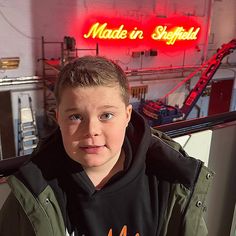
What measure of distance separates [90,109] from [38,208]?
0.30 m

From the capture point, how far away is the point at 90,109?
2.69ft

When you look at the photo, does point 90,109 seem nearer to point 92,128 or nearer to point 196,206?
point 92,128

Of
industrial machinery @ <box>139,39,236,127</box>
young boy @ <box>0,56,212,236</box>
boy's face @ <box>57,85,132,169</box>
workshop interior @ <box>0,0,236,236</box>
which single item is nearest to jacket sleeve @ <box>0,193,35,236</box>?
young boy @ <box>0,56,212,236</box>

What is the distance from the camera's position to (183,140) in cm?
136

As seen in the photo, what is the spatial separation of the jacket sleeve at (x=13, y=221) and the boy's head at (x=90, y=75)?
31 centimetres

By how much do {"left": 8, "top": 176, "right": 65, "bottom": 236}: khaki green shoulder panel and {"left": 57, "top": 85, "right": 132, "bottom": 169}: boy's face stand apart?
0.14m

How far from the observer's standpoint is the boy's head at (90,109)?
0.82 metres

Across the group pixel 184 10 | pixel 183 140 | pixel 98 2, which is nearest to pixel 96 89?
pixel 183 140

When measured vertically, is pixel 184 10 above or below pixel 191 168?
above

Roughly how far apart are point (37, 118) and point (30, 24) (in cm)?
143

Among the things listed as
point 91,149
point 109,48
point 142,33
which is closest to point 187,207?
point 91,149

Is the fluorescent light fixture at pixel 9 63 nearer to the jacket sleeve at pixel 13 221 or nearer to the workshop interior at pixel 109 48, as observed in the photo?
the workshop interior at pixel 109 48

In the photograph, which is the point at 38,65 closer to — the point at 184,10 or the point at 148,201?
the point at 184,10

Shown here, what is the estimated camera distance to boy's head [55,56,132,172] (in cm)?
82
